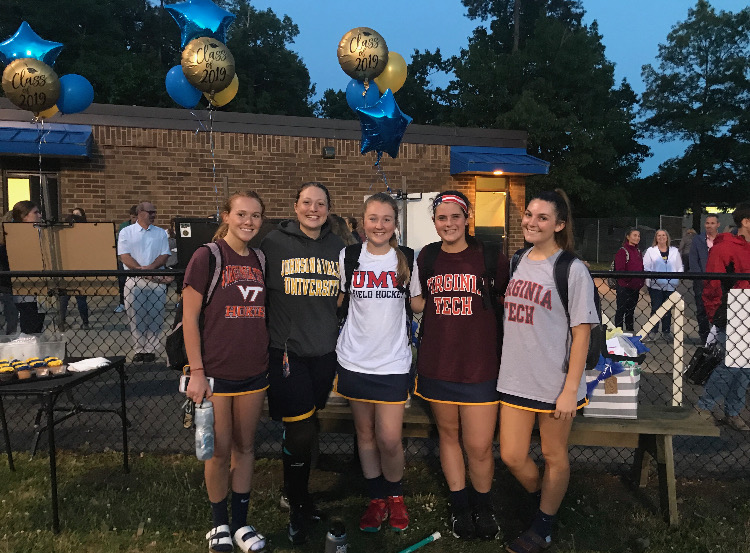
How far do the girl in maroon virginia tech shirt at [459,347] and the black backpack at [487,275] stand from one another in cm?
1

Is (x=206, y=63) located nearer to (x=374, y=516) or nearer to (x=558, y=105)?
(x=374, y=516)

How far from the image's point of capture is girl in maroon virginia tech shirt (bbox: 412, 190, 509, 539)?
120 inches

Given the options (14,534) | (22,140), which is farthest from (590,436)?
(22,140)

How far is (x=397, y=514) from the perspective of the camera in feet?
10.9

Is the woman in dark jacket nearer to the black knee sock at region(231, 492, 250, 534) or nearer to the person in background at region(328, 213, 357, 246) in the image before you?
the person in background at region(328, 213, 357, 246)

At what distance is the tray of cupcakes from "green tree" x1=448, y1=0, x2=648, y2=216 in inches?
1034

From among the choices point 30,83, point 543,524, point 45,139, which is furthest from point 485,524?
point 45,139

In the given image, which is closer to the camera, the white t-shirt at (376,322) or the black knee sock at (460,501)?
the white t-shirt at (376,322)

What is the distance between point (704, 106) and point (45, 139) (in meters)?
40.9

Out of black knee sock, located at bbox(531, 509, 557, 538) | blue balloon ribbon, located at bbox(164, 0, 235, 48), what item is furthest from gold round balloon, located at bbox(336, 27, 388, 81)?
black knee sock, located at bbox(531, 509, 557, 538)

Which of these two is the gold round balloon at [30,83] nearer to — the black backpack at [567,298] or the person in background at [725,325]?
the black backpack at [567,298]

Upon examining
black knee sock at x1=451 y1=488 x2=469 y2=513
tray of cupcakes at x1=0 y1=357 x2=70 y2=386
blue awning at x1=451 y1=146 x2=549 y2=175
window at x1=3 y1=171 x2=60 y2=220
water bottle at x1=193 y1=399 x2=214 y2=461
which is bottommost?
Answer: black knee sock at x1=451 y1=488 x2=469 y2=513

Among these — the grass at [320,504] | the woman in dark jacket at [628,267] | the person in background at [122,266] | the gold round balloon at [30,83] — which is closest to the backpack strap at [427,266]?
the grass at [320,504]

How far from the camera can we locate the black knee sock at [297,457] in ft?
10.4
